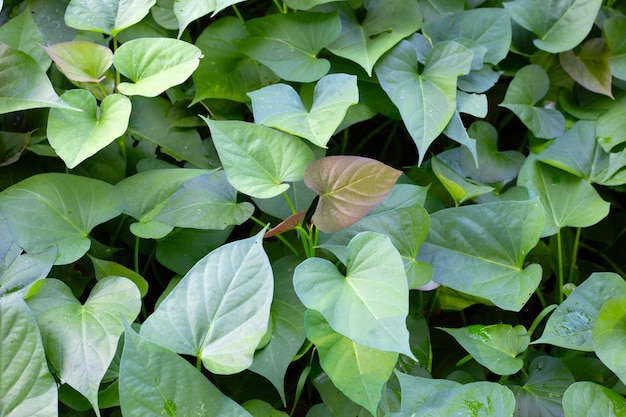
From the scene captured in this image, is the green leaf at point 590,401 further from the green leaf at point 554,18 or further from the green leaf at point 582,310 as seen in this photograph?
the green leaf at point 554,18

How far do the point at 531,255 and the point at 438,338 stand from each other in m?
0.22

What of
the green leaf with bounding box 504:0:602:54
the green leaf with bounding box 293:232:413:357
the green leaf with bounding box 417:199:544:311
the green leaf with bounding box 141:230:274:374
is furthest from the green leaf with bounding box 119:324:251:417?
the green leaf with bounding box 504:0:602:54

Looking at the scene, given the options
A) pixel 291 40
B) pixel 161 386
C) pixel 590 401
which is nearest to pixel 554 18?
pixel 291 40

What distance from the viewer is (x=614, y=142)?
102 centimetres

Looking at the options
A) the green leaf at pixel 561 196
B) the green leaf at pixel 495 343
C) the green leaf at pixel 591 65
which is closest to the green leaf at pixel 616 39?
the green leaf at pixel 591 65

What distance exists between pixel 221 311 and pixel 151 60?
419 millimetres

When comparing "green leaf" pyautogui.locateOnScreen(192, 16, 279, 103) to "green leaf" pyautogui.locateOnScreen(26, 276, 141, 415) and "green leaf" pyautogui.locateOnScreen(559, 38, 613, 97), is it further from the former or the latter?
"green leaf" pyautogui.locateOnScreen(559, 38, 613, 97)

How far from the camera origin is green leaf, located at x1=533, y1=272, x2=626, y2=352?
0.80 metres

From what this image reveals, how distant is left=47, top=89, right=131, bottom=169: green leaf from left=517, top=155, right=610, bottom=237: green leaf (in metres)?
0.65

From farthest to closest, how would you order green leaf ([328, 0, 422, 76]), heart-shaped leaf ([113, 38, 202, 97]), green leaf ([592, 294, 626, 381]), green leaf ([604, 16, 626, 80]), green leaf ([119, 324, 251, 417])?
green leaf ([604, 16, 626, 80]), green leaf ([328, 0, 422, 76]), heart-shaped leaf ([113, 38, 202, 97]), green leaf ([592, 294, 626, 381]), green leaf ([119, 324, 251, 417])

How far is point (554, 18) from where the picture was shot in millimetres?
1110

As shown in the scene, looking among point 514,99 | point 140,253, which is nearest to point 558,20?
point 514,99

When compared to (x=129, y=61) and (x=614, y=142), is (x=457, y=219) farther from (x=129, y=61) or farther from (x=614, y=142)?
(x=129, y=61)

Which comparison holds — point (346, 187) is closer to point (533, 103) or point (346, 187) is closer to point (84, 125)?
point (84, 125)
